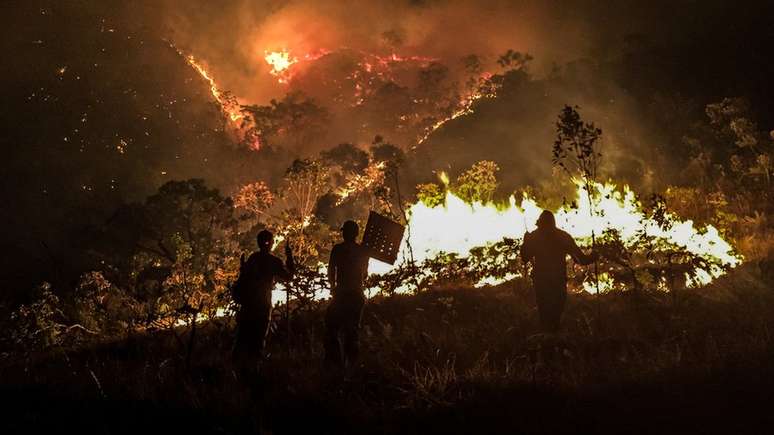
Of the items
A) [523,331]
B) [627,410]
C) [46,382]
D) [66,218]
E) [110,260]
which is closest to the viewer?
[627,410]

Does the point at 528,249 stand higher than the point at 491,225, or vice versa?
the point at 491,225

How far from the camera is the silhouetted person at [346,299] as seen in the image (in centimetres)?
678

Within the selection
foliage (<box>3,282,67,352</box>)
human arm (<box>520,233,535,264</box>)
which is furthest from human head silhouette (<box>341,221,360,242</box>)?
foliage (<box>3,282,67,352</box>)

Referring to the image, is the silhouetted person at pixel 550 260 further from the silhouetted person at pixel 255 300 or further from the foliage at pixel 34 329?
the foliage at pixel 34 329

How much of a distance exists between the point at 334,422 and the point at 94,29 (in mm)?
70401

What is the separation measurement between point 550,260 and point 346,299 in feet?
9.63

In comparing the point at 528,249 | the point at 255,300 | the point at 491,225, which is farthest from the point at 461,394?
the point at 491,225

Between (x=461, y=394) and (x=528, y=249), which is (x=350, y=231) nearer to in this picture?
(x=528, y=249)

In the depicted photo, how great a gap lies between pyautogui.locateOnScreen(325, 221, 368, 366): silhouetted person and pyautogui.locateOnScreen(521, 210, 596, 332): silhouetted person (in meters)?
2.47

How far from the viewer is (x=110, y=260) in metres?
32.1

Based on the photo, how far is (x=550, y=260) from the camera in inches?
305

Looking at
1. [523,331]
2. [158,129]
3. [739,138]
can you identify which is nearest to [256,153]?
[158,129]

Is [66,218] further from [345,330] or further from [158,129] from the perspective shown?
[345,330]

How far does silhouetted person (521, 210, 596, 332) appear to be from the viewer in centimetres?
772
